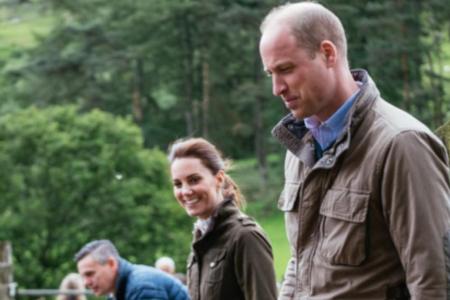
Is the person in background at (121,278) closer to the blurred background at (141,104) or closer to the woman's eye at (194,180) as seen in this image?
the woman's eye at (194,180)

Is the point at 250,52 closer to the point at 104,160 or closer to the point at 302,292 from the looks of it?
the point at 104,160

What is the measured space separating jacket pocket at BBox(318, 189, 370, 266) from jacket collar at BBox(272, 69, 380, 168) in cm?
10

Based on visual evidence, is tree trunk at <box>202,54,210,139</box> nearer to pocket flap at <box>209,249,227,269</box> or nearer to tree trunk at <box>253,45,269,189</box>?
tree trunk at <box>253,45,269,189</box>

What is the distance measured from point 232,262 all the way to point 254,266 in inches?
4.1


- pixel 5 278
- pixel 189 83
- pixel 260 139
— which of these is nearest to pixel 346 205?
pixel 5 278

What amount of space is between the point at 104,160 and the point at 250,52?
1407cm

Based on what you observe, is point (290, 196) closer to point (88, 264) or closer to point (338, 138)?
point (338, 138)

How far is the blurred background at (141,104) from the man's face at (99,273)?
58.6 ft

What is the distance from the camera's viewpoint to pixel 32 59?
54656 millimetres

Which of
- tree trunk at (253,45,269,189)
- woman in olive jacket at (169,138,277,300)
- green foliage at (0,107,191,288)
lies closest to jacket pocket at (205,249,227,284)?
Answer: woman in olive jacket at (169,138,277,300)

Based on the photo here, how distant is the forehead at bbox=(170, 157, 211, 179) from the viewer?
452 centimetres

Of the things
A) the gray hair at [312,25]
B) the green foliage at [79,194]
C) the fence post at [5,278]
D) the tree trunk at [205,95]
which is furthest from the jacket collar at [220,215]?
the tree trunk at [205,95]

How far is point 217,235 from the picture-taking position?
14.3 feet

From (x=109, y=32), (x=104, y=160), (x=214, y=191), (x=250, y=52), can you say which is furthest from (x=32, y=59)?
(x=214, y=191)
